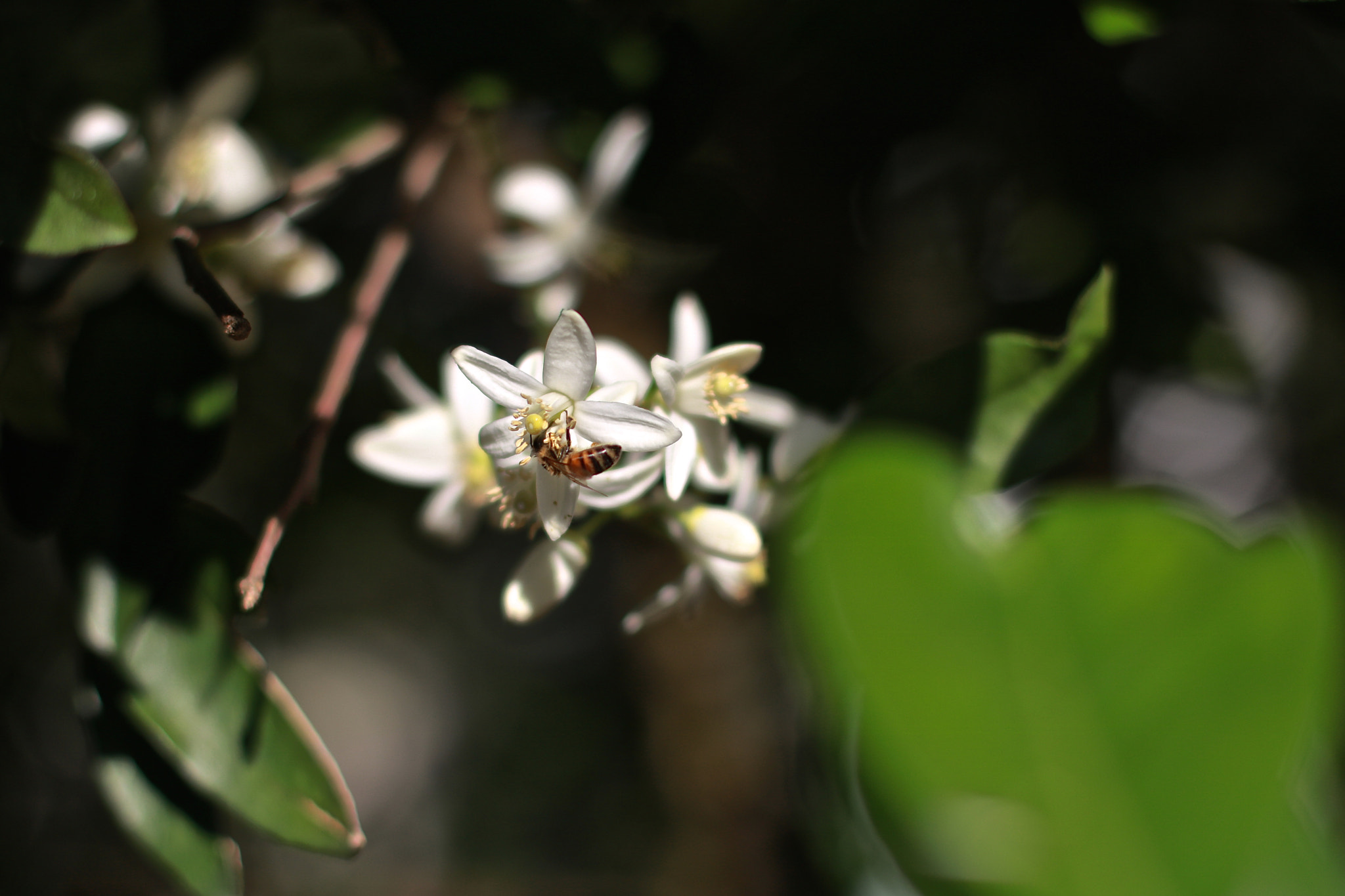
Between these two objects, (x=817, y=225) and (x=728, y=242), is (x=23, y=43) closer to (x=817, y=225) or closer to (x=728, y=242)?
(x=728, y=242)

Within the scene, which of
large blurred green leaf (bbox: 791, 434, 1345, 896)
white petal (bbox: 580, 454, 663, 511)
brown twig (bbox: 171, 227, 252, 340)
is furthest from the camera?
white petal (bbox: 580, 454, 663, 511)

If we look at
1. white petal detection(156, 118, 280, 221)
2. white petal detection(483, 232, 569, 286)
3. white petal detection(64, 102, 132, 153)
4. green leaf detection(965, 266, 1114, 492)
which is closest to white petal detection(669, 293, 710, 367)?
green leaf detection(965, 266, 1114, 492)

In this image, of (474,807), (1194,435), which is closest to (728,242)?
(1194,435)

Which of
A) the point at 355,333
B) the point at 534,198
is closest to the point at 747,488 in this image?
the point at 355,333

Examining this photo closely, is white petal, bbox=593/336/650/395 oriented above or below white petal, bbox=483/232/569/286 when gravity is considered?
above

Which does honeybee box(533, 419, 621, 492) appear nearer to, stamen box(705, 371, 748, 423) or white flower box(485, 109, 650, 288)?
stamen box(705, 371, 748, 423)

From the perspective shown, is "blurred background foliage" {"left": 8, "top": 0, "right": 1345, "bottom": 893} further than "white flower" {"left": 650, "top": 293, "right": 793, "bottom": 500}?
No

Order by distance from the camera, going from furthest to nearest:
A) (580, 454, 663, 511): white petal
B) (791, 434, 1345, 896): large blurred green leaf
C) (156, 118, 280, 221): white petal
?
1. (156, 118, 280, 221): white petal
2. (580, 454, 663, 511): white petal
3. (791, 434, 1345, 896): large blurred green leaf

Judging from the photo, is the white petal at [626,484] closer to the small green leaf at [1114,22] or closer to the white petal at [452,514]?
the white petal at [452,514]
